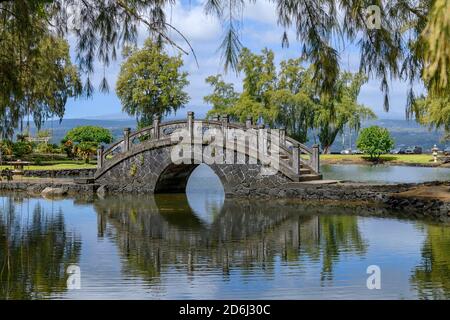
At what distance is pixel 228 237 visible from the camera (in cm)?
1109

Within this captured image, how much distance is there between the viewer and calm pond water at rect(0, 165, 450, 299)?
6766 millimetres

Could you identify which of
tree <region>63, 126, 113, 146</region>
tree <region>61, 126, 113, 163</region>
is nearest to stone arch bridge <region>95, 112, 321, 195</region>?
tree <region>61, 126, 113, 163</region>

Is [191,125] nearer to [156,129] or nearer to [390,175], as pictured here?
[156,129]

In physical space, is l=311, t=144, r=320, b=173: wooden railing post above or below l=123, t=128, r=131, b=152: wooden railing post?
below

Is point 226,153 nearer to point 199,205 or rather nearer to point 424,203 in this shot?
point 199,205

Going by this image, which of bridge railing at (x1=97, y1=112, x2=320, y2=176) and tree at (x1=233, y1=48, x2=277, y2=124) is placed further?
tree at (x1=233, y1=48, x2=277, y2=124)

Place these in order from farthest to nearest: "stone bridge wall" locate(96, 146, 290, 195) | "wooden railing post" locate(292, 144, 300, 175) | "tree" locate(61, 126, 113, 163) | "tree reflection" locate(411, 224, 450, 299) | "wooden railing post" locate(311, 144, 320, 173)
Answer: "tree" locate(61, 126, 113, 163) < "stone bridge wall" locate(96, 146, 290, 195) < "wooden railing post" locate(311, 144, 320, 173) < "wooden railing post" locate(292, 144, 300, 175) < "tree reflection" locate(411, 224, 450, 299)

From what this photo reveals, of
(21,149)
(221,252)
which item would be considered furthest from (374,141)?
(221,252)

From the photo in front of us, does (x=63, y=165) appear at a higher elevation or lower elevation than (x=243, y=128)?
lower

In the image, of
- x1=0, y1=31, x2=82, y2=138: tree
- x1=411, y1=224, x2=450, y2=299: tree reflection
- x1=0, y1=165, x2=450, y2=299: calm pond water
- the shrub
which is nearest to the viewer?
x1=0, y1=31, x2=82, y2=138: tree

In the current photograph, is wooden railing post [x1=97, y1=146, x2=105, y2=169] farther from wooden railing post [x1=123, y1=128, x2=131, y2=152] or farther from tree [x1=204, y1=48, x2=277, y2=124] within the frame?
tree [x1=204, y1=48, x2=277, y2=124]

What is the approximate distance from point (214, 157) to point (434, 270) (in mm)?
11685

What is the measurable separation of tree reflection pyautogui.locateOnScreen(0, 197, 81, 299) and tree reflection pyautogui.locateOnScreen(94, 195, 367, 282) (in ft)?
2.97

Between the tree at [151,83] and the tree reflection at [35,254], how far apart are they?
86.5 feet
